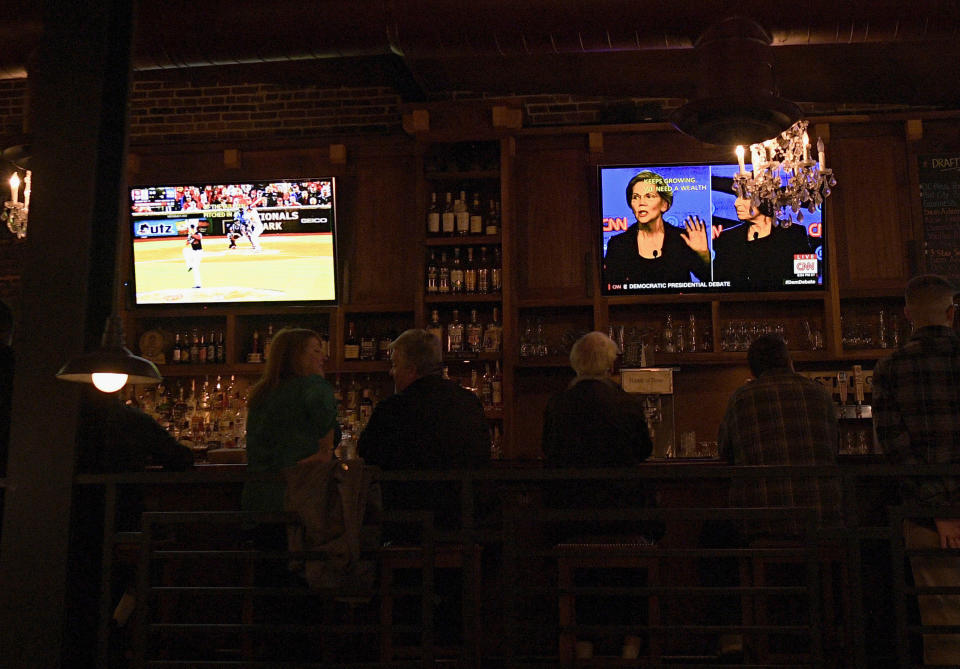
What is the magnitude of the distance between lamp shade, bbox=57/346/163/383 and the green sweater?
0.59m

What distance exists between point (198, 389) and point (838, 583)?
179 inches

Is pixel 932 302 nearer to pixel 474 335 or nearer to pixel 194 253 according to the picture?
pixel 474 335

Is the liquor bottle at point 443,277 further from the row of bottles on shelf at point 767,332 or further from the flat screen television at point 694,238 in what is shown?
the row of bottles on shelf at point 767,332

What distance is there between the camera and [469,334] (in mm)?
6102

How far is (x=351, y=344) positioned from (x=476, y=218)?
1.24 metres

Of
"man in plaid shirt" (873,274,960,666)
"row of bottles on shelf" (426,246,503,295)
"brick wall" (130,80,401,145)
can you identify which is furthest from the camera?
"brick wall" (130,80,401,145)

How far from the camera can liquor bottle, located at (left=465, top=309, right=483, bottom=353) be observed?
238 inches

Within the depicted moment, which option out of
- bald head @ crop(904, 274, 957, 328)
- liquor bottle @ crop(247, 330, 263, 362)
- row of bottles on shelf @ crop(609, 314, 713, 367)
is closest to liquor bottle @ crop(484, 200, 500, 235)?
row of bottles on shelf @ crop(609, 314, 713, 367)

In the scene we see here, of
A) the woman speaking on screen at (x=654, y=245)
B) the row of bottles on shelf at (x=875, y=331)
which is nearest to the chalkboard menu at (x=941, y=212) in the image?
the row of bottles on shelf at (x=875, y=331)

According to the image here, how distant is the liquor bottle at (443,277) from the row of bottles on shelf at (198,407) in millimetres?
1638

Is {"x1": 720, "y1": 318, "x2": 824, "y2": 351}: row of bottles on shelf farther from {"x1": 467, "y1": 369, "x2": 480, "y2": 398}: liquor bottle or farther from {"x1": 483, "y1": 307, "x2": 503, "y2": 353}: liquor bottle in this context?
{"x1": 467, "y1": 369, "x2": 480, "y2": 398}: liquor bottle

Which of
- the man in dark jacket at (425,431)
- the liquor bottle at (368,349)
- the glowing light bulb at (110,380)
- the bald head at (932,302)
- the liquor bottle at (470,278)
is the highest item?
the liquor bottle at (470,278)

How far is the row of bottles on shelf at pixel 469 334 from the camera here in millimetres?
5996

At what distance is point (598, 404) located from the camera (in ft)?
11.6
